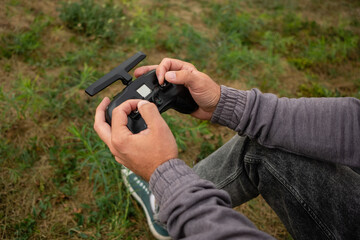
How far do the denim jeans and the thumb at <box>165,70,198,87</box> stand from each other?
0.39 m

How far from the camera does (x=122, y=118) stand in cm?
96

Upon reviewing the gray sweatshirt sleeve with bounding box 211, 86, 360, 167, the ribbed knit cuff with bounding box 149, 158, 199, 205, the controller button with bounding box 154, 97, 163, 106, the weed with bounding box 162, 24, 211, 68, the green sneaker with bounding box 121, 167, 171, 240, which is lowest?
the green sneaker with bounding box 121, 167, 171, 240

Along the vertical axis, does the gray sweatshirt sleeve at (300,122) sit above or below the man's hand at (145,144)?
below

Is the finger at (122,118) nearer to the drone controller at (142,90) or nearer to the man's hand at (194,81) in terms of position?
the drone controller at (142,90)

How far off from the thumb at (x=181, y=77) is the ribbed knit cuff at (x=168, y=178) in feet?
1.44

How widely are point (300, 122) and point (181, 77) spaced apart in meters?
0.56

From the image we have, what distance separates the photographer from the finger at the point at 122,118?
911 millimetres

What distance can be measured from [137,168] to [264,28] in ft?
9.94

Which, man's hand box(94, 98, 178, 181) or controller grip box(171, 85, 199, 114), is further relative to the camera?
controller grip box(171, 85, 199, 114)

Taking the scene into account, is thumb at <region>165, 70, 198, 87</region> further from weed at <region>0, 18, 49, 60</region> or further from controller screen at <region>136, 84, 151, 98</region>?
weed at <region>0, 18, 49, 60</region>

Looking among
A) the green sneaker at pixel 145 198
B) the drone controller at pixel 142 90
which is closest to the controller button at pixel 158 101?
the drone controller at pixel 142 90

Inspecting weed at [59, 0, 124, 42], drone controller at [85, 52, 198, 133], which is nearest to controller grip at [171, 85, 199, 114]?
drone controller at [85, 52, 198, 133]

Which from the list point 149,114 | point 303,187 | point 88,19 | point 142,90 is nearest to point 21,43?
point 88,19

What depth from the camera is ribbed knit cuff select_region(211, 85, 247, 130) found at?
114cm
